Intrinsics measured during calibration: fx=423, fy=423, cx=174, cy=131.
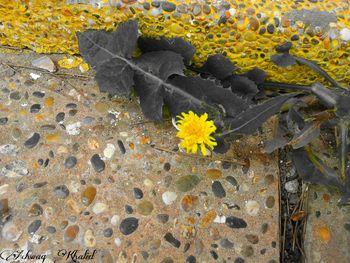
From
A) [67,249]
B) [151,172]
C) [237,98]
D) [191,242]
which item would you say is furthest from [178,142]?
[67,249]

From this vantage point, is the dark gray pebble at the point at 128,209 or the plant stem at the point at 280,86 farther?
the plant stem at the point at 280,86

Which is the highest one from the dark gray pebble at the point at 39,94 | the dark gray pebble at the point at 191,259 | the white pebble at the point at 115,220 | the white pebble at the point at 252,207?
the dark gray pebble at the point at 39,94

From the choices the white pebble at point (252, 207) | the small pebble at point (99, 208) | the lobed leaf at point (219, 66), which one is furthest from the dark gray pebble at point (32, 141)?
the white pebble at point (252, 207)

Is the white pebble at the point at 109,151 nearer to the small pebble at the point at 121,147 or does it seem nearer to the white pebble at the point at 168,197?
the small pebble at the point at 121,147

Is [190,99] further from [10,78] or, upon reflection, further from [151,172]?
[10,78]

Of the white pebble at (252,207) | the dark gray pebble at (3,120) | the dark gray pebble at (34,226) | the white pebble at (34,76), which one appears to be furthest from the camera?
the white pebble at (34,76)

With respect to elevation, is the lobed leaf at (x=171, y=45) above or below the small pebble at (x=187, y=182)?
above

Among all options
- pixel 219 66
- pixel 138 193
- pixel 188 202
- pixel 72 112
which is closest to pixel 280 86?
pixel 219 66

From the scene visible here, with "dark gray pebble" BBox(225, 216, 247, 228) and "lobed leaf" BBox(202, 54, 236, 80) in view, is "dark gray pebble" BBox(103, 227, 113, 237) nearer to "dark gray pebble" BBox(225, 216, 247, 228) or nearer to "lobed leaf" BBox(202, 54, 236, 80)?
"dark gray pebble" BBox(225, 216, 247, 228)
